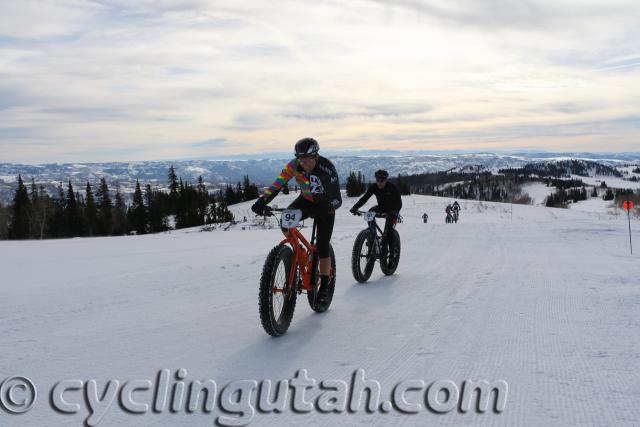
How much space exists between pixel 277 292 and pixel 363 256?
368 cm

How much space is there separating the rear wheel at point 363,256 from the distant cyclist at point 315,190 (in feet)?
7.66

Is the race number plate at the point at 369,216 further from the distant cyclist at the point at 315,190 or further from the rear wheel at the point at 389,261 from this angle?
the distant cyclist at the point at 315,190

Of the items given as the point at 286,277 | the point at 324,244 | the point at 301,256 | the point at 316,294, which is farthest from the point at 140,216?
the point at 286,277

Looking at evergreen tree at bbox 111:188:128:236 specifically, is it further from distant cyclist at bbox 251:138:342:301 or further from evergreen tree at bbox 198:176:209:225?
distant cyclist at bbox 251:138:342:301

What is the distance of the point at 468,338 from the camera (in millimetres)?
4668

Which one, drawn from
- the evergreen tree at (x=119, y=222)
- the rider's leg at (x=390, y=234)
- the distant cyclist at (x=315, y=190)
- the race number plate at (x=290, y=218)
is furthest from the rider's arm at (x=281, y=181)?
the evergreen tree at (x=119, y=222)

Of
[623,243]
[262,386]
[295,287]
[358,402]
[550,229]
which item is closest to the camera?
[358,402]

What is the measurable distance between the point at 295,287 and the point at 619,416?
129 inches

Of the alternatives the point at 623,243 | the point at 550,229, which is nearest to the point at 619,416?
the point at 623,243

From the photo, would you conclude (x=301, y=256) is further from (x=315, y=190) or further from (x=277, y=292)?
(x=315, y=190)

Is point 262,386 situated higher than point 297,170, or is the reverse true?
point 297,170

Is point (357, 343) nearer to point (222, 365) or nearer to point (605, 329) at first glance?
point (222, 365)

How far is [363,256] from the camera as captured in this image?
331 inches

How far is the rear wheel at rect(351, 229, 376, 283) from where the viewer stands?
813cm
